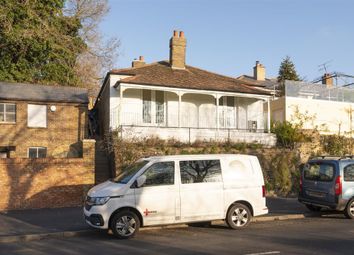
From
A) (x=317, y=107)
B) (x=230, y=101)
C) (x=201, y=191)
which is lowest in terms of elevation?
(x=201, y=191)

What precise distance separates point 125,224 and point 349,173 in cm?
718

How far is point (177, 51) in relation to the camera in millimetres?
27625

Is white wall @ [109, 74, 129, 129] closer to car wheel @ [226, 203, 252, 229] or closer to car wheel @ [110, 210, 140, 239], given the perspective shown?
car wheel @ [226, 203, 252, 229]

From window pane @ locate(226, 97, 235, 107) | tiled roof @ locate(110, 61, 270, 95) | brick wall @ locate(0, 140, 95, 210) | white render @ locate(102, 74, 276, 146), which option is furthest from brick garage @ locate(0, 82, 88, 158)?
window pane @ locate(226, 97, 235, 107)

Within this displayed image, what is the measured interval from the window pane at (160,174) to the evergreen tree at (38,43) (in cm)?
2205

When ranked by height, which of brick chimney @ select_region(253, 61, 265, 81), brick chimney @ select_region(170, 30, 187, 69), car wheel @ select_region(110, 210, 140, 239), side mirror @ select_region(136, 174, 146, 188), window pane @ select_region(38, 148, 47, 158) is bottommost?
car wheel @ select_region(110, 210, 140, 239)

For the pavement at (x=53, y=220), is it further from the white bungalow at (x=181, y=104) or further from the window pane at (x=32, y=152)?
the window pane at (x=32, y=152)

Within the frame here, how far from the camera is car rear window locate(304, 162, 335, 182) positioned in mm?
13656

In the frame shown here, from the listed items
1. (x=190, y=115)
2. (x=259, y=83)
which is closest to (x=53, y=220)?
(x=190, y=115)

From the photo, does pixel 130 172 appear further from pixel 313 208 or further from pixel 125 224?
pixel 313 208

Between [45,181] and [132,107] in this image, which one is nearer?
[45,181]

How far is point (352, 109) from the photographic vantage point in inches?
1254

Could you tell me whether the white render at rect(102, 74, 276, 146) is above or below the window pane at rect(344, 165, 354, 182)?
above

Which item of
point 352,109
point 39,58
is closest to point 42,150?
point 39,58
